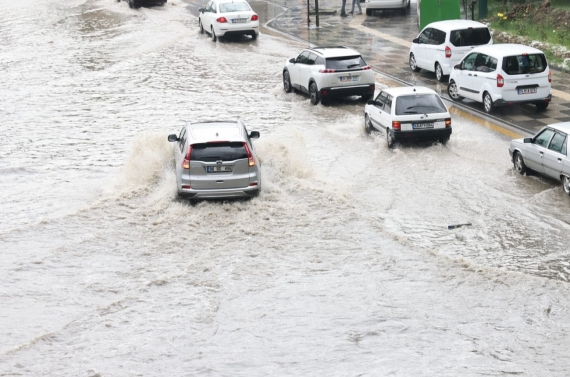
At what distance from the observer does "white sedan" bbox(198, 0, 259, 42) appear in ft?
119

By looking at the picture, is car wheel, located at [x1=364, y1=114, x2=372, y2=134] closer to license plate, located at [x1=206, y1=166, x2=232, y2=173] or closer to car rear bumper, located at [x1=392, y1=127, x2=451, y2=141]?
car rear bumper, located at [x1=392, y1=127, x2=451, y2=141]

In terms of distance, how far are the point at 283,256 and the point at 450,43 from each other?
47.4 feet

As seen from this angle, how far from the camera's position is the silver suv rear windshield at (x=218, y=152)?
16328mm

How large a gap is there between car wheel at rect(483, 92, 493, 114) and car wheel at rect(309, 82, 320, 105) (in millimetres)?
4559

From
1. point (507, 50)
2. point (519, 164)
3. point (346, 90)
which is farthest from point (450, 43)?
point (519, 164)

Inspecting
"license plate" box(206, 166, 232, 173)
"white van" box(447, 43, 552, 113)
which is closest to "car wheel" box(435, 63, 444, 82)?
"white van" box(447, 43, 552, 113)

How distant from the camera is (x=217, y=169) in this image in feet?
53.6

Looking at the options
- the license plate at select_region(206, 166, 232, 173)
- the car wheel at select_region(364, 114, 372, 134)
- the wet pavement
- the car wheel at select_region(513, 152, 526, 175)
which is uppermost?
the license plate at select_region(206, 166, 232, 173)

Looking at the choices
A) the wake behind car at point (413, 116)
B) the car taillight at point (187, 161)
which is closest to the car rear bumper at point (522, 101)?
the wake behind car at point (413, 116)

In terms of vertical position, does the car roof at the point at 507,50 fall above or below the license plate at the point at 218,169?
above

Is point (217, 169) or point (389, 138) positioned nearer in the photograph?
point (217, 169)

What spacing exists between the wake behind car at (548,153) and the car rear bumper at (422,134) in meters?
1.96

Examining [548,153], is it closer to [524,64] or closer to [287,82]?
[524,64]

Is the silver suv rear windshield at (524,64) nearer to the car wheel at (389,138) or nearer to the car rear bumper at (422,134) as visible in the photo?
the car rear bumper at (422,134)
